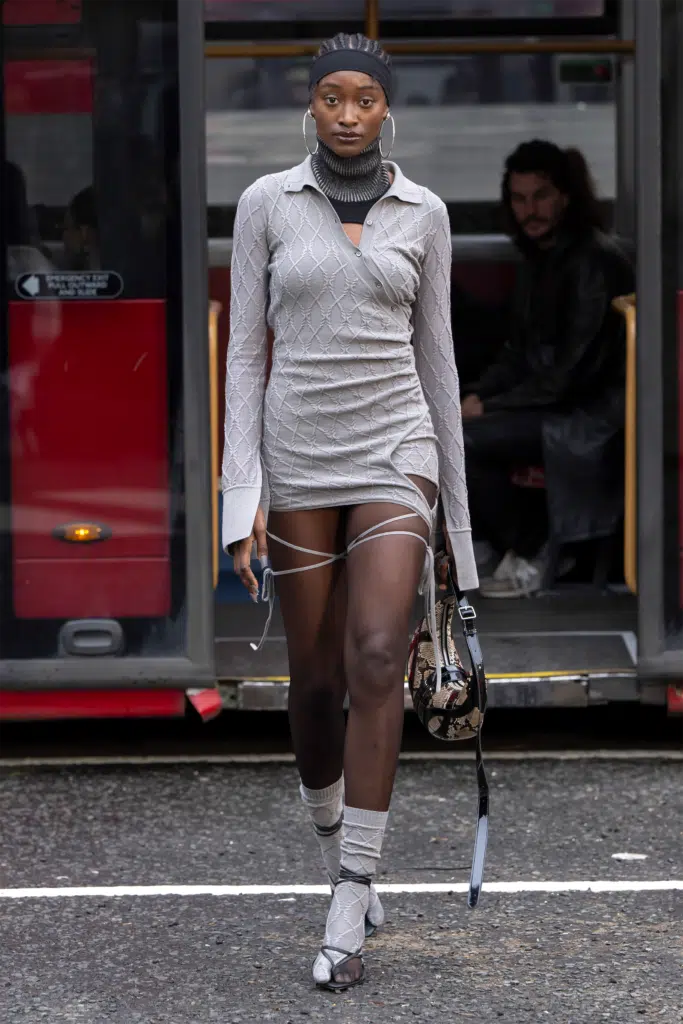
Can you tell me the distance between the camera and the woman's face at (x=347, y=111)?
365cm

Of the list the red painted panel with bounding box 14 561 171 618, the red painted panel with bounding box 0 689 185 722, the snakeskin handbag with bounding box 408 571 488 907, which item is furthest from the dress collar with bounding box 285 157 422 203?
the red painted panel with bounding box 0 689 185 722

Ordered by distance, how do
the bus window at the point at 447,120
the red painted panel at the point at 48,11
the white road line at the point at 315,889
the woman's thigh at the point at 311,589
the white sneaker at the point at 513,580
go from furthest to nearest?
the bus window at the point at 447,120 < the white sneaker at the point at 513,580 < the red painted panel at the point at 48,11 < the white road line at the point at 315,889 < the woman's thigh at the point at 311,589

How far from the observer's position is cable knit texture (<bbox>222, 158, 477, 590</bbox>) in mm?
3652

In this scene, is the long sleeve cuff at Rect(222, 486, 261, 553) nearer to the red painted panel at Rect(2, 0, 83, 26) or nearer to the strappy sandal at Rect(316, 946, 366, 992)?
the strappy sandal at Rect(316, 946, 366, 992)

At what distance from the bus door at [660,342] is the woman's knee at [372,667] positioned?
6.25ft

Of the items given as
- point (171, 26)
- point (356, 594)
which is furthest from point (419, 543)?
point (171, 26)

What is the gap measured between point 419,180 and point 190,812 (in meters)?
3.44

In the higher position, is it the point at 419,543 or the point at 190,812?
the point at 419,543

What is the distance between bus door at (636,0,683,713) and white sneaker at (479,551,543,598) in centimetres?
110

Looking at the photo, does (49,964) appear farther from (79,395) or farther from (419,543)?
(79,395)

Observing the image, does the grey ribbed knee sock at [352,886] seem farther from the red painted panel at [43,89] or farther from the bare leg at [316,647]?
the red painted panel at [43,89]

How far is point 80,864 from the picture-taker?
180 inches

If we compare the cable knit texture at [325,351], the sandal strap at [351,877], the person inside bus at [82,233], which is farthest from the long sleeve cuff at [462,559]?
the person inside bus at [82,233]

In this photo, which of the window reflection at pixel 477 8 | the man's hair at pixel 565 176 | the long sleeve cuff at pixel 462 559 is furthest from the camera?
the window reflection at pixel 477 8
